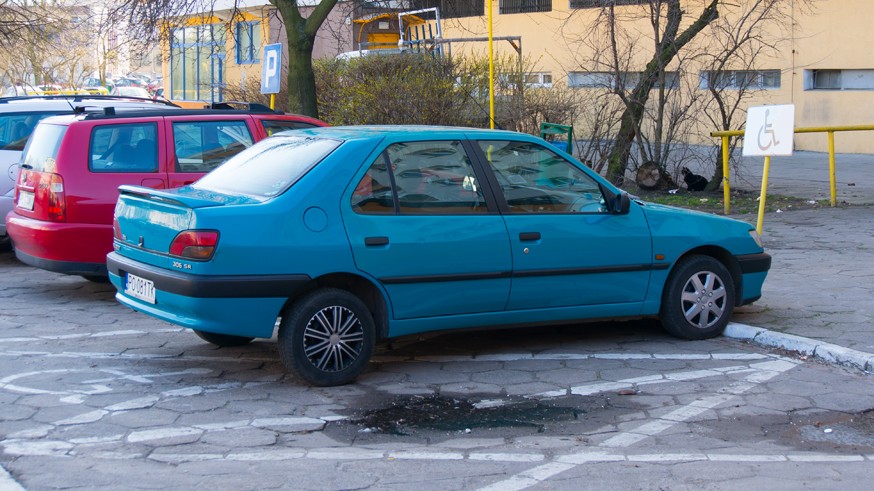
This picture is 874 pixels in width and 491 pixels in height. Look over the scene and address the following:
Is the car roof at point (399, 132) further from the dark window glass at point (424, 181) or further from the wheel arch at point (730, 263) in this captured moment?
the wheel arch at point (730, 263)

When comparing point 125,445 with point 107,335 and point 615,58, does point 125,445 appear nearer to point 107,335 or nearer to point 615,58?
point 107,335

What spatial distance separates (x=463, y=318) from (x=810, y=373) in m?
2.32

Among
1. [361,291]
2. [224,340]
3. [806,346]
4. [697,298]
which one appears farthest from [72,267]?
[806,346]

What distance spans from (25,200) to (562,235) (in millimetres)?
5089

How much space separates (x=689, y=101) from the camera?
16.2 m

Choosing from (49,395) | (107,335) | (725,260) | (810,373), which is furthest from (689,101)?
(49,395)

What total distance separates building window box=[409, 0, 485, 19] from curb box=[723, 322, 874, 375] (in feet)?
64.1

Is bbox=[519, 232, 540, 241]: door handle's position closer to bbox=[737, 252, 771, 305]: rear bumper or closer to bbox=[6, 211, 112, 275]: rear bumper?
bbox=[737, 252, 771, 305]: rear bumper

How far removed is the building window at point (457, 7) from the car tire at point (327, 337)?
2053cm

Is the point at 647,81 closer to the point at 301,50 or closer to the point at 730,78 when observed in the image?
the point at 730,78

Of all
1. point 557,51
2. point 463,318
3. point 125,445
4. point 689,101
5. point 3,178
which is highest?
point 557,51

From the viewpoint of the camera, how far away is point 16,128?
37.1 ft

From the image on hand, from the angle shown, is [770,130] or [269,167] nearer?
[269,167]

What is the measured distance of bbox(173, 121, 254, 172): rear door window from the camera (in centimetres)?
921
